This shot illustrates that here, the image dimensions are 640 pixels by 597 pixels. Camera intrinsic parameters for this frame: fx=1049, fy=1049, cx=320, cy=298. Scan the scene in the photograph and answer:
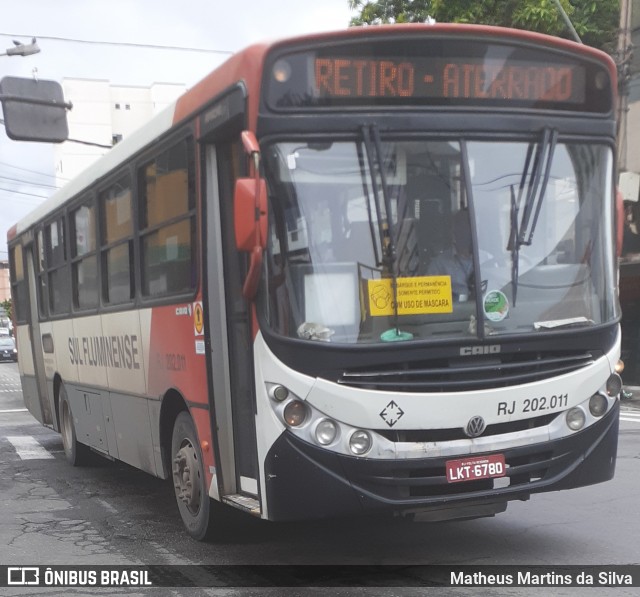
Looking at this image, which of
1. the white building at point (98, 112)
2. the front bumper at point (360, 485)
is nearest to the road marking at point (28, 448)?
the front bumper at point (360, 485)

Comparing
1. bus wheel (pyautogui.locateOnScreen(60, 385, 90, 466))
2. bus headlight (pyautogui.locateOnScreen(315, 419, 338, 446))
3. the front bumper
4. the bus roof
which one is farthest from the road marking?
bus headlight (pyautogui.locateOnScreen(315, 419, 338, 446))

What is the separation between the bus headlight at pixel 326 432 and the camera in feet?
18.4

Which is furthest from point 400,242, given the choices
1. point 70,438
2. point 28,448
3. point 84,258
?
point 28,448

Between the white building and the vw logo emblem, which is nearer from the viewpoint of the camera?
the vw logo emblem

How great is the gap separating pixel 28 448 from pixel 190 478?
7.15 metres

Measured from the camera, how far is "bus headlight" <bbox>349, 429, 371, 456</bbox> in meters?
5.61

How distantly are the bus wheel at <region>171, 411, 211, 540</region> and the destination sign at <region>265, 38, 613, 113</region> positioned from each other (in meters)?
2.53

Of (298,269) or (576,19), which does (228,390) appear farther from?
(576,19)

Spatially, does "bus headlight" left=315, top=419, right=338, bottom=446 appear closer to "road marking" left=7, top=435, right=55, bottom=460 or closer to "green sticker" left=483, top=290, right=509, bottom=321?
"green sticker" left=483, top=290, right=509, bottom=321

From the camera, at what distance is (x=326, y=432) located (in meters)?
5.62

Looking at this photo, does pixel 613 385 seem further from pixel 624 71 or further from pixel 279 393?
pixel 624 71

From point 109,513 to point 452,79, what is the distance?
477 cm

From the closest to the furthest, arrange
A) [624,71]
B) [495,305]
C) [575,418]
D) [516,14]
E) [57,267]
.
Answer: [495,305] → [575,418] → [57,267] → [624,71] → [516,14]

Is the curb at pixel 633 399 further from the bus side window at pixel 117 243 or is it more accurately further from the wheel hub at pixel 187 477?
the wheel hub at pixel 187 477
